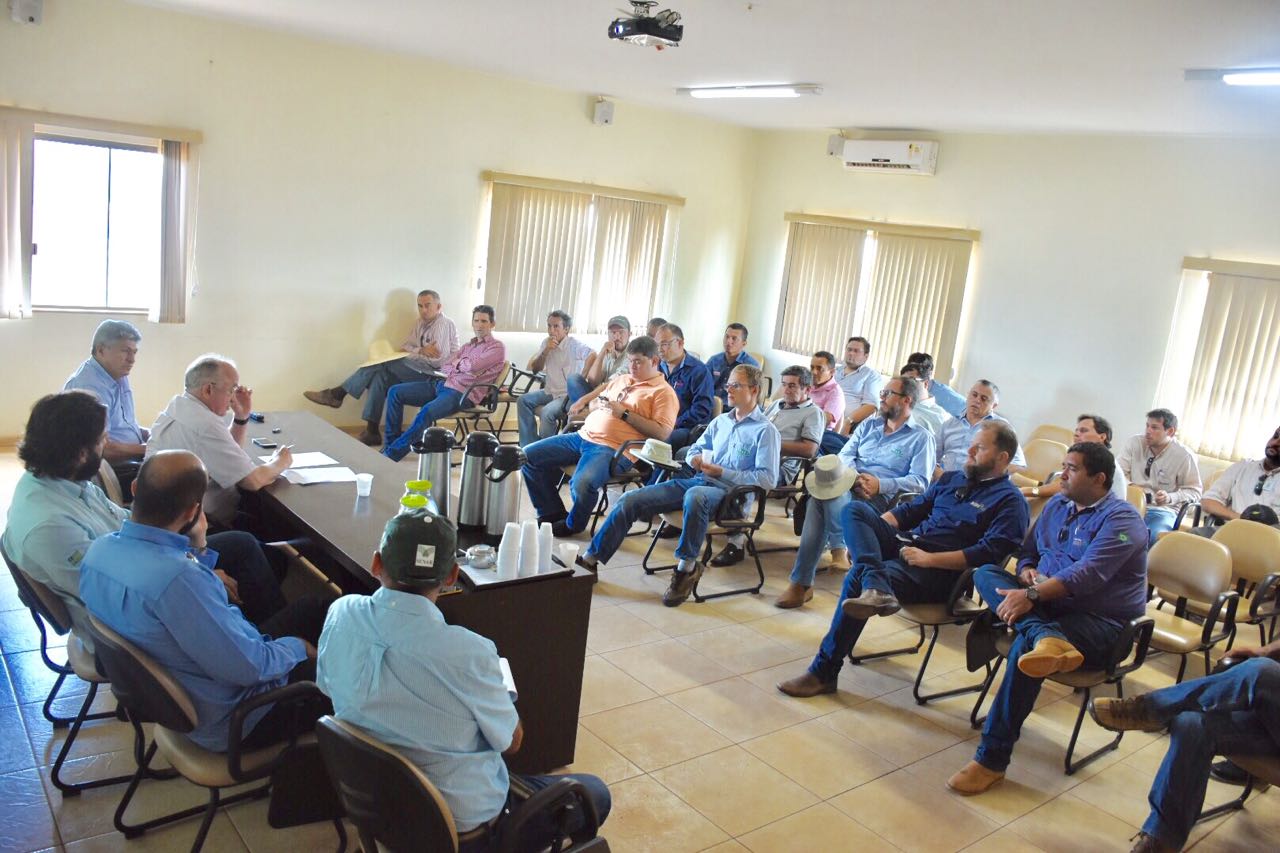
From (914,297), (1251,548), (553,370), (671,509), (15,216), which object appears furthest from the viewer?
(914,297)

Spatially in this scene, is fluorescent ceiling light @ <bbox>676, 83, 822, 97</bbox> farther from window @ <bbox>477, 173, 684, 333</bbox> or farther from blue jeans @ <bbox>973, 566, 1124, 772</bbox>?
blue jeans @ <bbox>973, 566, 1124, 772</bbox>

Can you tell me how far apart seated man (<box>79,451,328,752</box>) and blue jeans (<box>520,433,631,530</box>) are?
3.07m

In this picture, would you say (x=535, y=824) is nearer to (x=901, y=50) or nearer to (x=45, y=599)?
(x=45, y=599)

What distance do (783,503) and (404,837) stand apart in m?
5.38

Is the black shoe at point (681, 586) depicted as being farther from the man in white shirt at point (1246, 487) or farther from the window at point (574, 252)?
the window at point (574, 252)

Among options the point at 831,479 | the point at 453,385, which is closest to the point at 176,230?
the point at 453,385

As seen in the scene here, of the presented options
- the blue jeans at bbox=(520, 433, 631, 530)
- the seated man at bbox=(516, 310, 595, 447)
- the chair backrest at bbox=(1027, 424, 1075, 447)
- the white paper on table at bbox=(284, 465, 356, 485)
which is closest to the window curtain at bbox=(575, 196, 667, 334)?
the seated man at bbox=(516, 310, 595, 447)

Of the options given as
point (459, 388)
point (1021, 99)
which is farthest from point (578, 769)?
point (1021, 99)

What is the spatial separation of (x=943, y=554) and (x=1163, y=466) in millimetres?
3035

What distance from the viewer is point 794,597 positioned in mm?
5039

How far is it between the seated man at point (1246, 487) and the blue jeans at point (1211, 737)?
3048 mm

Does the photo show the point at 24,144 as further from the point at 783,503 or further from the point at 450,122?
the point at 783,503

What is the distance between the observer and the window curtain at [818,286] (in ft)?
29.1

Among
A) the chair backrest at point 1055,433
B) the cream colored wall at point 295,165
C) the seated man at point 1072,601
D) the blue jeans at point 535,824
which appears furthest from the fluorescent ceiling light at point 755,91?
the blue jeans at point 535,824
